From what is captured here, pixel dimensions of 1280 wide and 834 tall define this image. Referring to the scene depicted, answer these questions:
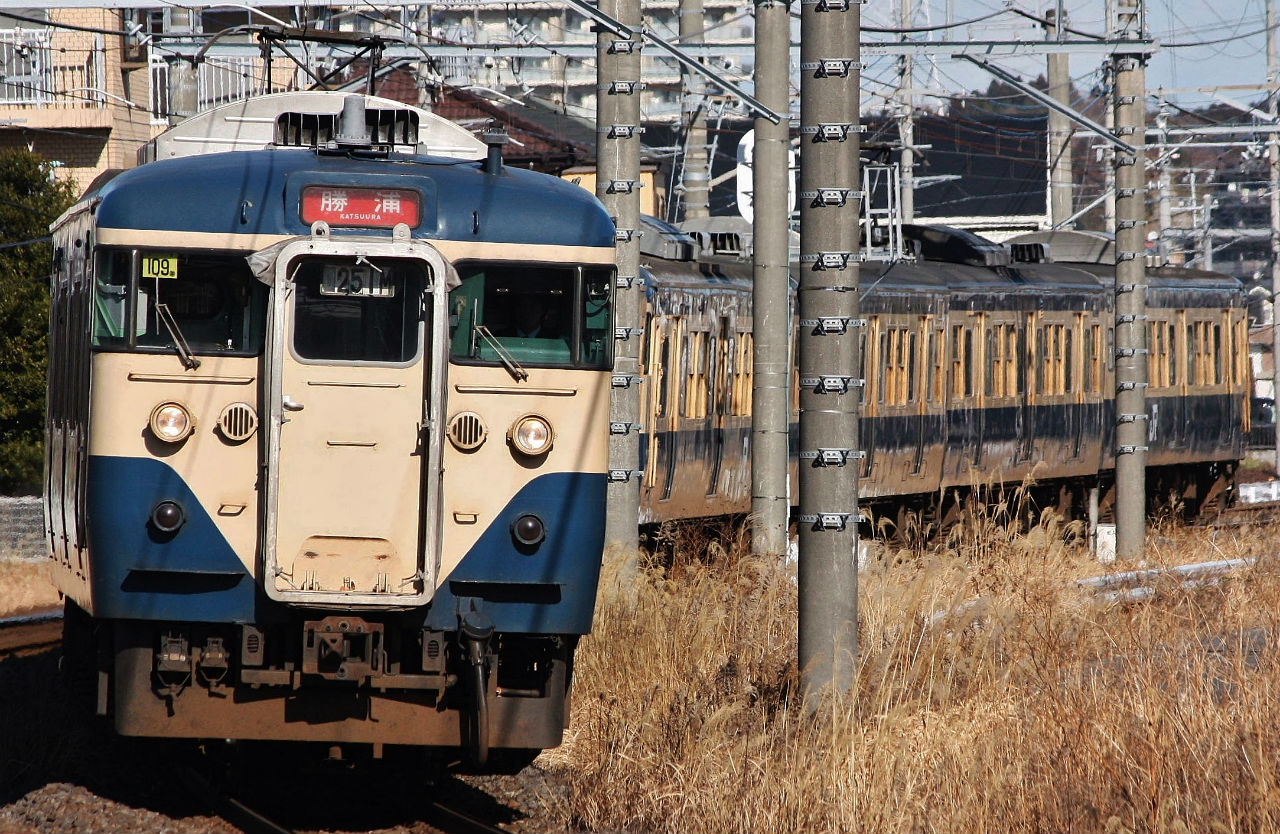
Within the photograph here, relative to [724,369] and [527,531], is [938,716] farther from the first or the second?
[724,369]

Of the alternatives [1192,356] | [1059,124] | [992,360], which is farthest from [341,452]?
[1059,124]

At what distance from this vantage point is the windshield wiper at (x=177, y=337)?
24.5 ft

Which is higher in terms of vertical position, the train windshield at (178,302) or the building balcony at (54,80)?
the building balcony at (54,80)

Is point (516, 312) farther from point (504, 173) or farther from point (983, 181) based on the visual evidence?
point (983, 181)

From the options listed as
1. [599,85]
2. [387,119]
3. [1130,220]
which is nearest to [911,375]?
[1130,220]

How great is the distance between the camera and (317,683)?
744cm

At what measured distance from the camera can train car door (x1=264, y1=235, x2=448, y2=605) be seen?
290 inches

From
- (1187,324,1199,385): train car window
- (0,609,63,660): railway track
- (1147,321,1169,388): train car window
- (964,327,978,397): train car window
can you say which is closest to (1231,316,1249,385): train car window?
(1187,324,1199,385): train car window

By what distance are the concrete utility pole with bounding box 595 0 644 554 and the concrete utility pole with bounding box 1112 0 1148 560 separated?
5.62m

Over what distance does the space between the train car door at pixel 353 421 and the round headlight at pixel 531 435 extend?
37cm

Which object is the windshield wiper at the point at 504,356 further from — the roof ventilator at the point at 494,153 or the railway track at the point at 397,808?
the railway track at the point at 397,808

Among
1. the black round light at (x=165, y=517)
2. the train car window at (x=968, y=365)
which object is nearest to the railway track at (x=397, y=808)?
the black round light at (x=165, y=517)

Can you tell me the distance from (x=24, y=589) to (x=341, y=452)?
13.3 metres

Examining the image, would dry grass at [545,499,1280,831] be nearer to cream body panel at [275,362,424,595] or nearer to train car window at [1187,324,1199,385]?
cream body panel at [275,362,424,595]
